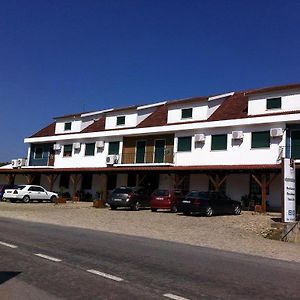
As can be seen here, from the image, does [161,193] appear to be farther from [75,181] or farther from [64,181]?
[64,181]

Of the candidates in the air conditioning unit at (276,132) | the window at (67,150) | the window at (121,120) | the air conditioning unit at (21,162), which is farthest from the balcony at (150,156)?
the air conditioning unit at (21,162)

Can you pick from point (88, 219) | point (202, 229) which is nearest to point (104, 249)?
point (202, 229)

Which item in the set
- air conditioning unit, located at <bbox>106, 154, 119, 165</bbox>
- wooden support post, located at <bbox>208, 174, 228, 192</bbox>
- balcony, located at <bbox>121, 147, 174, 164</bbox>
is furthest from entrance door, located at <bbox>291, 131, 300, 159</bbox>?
air conditioning unit, located at <bbox>106, 154, 119, 165</bbox>

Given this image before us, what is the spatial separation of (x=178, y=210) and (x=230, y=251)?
1547 cm

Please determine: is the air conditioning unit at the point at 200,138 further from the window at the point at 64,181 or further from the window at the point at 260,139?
the window at the point at 64,181

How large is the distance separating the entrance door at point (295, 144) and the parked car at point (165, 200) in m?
7.84

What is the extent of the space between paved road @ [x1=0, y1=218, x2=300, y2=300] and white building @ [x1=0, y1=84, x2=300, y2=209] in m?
19.5

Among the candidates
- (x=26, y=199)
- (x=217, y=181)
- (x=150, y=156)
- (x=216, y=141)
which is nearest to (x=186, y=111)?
(x=216, y=141)

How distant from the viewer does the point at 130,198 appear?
31.5 meters

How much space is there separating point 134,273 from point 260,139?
25.9 metres

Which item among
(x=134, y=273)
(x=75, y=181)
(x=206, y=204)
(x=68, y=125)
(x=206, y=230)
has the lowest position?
(x=134, y=273)

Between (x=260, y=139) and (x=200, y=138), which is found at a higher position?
(x=200, y=138)

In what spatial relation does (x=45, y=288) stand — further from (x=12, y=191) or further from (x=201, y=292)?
(x=12, y=191)

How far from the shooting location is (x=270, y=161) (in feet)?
107
